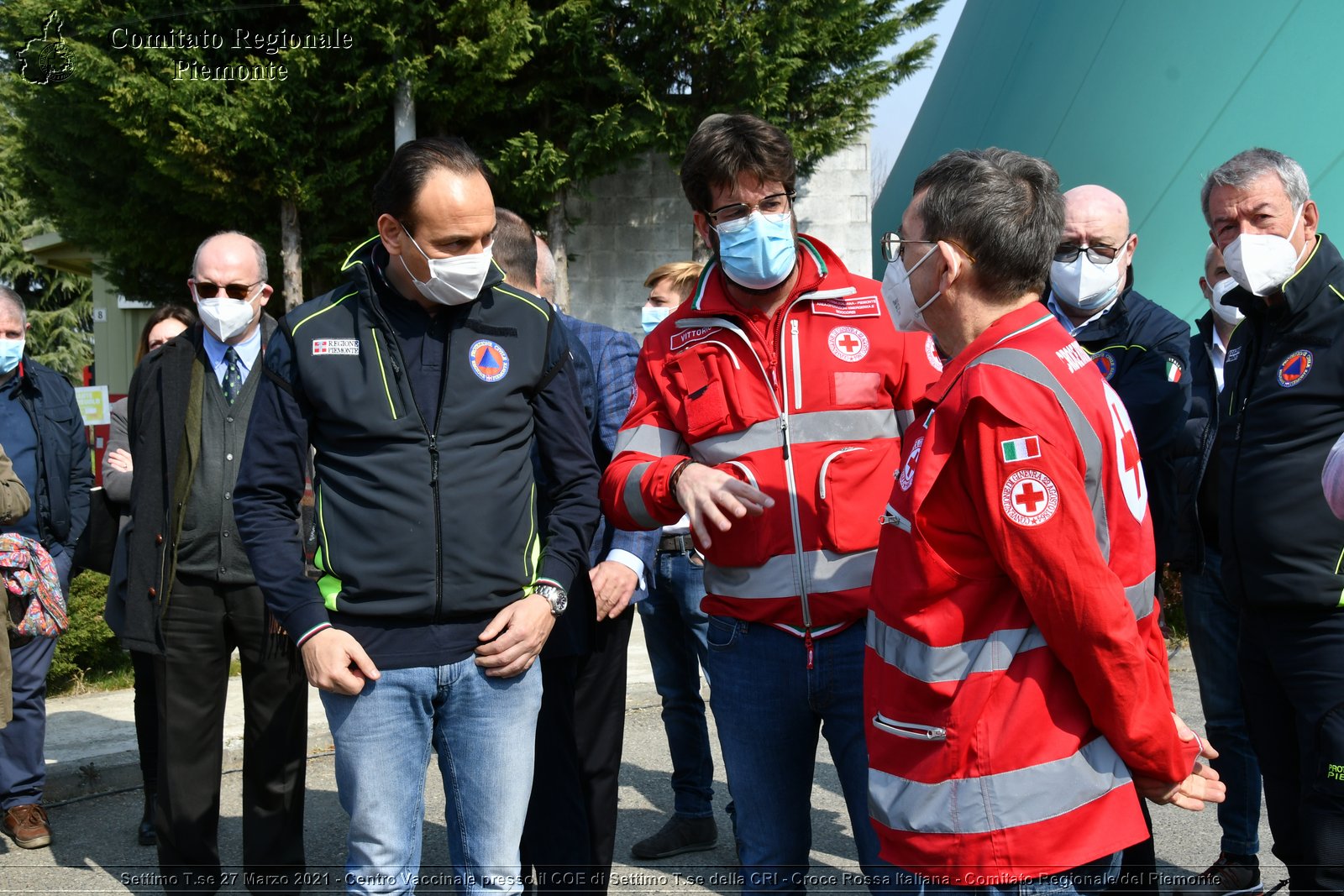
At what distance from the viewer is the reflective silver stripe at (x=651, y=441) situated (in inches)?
109

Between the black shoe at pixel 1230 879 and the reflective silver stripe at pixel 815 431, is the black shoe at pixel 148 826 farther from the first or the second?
the black shoe at pixel 1230 879

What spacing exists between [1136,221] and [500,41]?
6.24m

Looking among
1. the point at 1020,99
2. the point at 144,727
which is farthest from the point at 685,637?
the point at 1020,99

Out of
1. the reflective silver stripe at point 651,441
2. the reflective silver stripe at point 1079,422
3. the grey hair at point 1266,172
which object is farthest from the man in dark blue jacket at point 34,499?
the grey hair at point 1266,172

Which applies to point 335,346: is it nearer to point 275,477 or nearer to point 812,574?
point 275,477

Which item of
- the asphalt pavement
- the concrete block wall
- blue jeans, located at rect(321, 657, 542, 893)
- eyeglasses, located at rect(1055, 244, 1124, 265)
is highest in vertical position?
the concrete block wall

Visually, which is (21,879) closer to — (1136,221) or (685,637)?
(685,637)

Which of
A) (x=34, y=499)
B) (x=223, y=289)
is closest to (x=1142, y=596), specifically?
(x=223, y=289)

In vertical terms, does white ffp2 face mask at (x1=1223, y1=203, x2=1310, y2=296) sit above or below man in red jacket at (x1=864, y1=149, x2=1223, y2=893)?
above

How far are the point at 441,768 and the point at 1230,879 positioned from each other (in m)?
2.90

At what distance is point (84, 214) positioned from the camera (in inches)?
520

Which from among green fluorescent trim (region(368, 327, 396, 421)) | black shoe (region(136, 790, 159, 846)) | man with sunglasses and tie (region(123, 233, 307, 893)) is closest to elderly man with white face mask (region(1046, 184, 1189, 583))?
green fluorescent trim (region(368, 327, 396, 421))

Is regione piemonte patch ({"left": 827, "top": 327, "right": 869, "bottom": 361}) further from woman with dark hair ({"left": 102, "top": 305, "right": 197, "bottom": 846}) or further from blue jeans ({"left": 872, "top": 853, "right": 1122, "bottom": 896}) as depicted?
woman with dark hair ({"left": 102, "top": 305, "right": 197, "bottom": 846})

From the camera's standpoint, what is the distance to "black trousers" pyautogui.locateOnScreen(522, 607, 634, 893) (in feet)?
11.5
